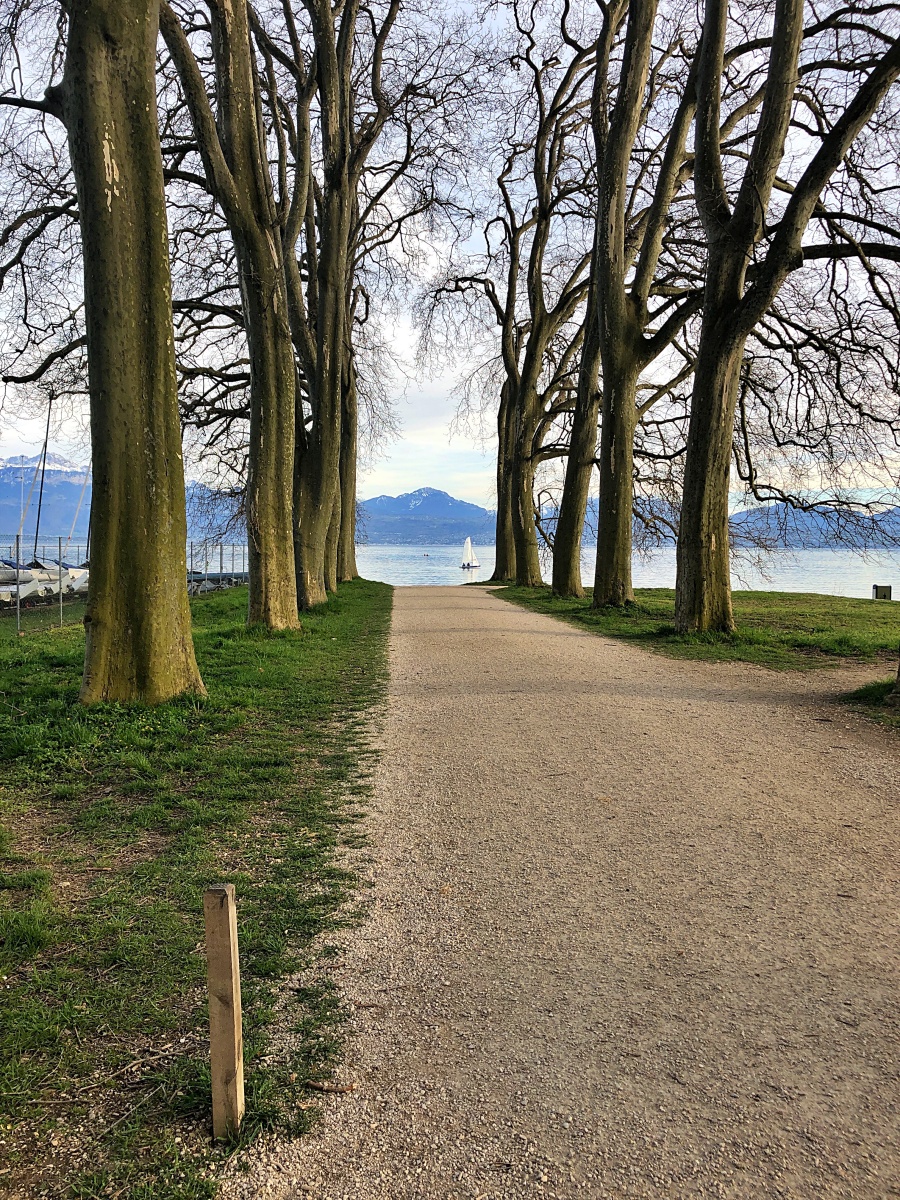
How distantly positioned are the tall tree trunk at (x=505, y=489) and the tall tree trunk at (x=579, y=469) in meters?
8.12

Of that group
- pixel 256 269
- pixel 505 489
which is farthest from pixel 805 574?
pixel 256 269

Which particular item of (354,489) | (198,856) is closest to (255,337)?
(198,856)

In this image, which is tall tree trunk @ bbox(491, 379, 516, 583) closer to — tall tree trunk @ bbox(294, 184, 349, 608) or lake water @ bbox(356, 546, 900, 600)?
lake water @ bbox(356, 546, 900, 600)

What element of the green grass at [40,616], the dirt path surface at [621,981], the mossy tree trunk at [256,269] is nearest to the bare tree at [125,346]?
the mossy tree trunk at [256,269]

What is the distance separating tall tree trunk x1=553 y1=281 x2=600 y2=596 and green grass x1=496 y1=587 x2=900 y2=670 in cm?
77

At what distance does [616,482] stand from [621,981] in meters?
13.7

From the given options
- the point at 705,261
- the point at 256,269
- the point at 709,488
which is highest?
the point at 705,261

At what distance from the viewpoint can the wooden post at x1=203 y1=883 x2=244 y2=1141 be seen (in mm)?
2094

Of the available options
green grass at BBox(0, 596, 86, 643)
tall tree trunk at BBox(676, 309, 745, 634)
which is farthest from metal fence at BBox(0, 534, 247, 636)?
tall tree trunk at BBox(676, 309, 745, 634)

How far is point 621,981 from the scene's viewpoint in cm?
291

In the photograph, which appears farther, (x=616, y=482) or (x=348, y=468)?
(x=348, y=468)

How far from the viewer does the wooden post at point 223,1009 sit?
209 cm

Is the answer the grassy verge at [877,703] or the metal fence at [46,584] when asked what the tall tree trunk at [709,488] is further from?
the metal fence at [46,584]

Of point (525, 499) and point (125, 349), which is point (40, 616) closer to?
point (525, 499)
